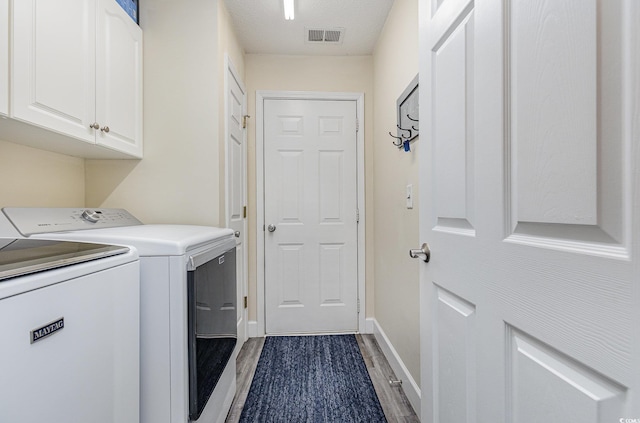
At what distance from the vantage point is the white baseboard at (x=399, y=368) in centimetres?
160

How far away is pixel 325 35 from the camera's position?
2320 millimetres

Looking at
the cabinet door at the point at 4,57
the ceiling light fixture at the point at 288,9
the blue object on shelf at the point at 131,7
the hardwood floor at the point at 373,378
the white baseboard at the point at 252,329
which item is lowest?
the hardwood floor at the point at 373,378

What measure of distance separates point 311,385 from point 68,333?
1498 millimetres

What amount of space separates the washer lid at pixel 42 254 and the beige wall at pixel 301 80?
1653 mm

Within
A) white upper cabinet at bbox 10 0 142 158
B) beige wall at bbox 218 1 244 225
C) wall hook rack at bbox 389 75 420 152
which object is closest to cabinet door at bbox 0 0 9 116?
white upper cabinet at bbox 10 0 142 158

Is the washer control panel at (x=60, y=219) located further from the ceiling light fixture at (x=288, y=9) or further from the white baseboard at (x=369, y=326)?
the white baseboard at (x=369, y=326)

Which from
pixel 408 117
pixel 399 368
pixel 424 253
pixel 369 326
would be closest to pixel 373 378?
pixel 399 368

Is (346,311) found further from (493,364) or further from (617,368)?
(617,368)

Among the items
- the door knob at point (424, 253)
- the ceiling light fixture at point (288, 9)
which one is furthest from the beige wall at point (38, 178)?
the door knob at point (424, 253)

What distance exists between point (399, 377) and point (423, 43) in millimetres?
1834

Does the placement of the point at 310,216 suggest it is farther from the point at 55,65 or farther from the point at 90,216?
the point at 55,65

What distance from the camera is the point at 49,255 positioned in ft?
2.45

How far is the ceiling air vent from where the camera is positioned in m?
2.26

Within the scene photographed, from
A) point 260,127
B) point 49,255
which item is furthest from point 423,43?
point 260,127
